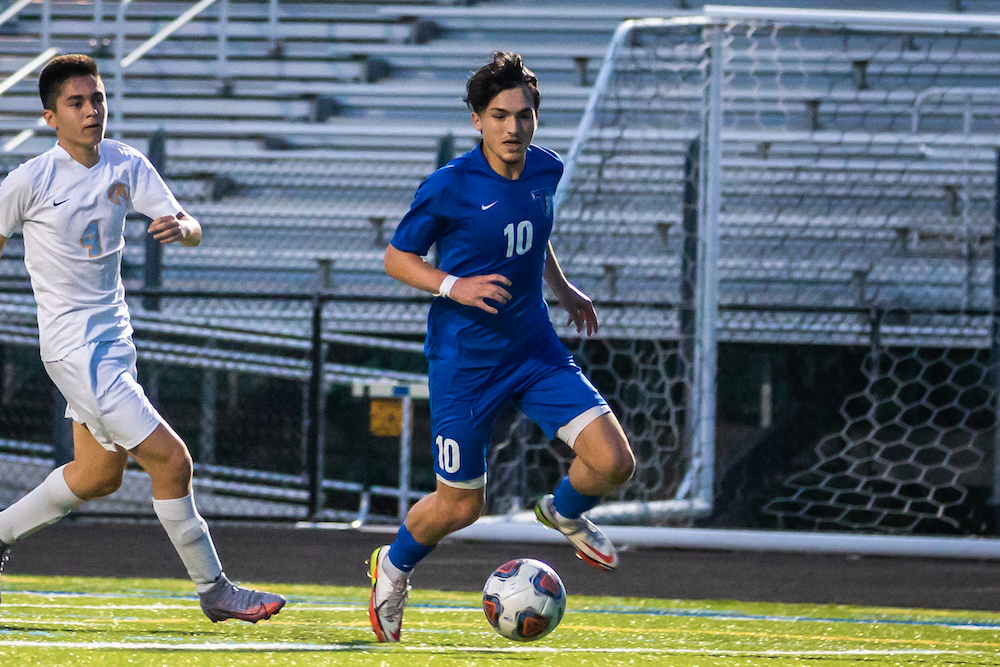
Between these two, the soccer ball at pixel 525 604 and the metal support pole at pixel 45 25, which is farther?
the metal support pole at pixel 45 25

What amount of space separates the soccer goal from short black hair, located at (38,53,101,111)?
3.59 meters

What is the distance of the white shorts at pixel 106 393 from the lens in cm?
362

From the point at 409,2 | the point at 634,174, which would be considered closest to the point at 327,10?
the point at 409,2

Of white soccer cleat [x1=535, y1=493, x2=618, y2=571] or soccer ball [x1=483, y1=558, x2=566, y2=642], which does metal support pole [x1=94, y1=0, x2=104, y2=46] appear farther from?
soccer ball [x1=483, y1=558, x2=566, y2=642]

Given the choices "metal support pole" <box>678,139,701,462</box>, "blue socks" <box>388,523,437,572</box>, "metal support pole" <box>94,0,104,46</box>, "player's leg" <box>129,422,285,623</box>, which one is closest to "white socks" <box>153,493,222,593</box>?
"player's leg" <box>129,422,285,623</box>

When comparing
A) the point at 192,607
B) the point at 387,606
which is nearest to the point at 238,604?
the point at 387,606

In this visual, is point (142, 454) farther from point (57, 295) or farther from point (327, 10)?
point (327, 10)

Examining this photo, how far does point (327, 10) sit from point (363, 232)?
3207mm

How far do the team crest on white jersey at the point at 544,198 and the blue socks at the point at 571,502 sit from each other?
797 millimetres

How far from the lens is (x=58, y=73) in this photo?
144 inches

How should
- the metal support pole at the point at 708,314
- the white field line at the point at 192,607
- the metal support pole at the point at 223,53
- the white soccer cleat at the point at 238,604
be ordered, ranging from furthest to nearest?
the metal support pole at the point at 223,53 → the metal support pole at the point at 708,314 → the white field line at the point at 192,607 → the white soccer cleat at the point at 238,604

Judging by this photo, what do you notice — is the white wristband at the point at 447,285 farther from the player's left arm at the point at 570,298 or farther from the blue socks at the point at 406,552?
the blue socks at the point at 406,552

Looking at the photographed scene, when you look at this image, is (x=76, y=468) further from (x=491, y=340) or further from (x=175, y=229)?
(x=491, y=340)

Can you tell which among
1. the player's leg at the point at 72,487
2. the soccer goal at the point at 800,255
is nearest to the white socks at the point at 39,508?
the player's leg at the point at 72,487
